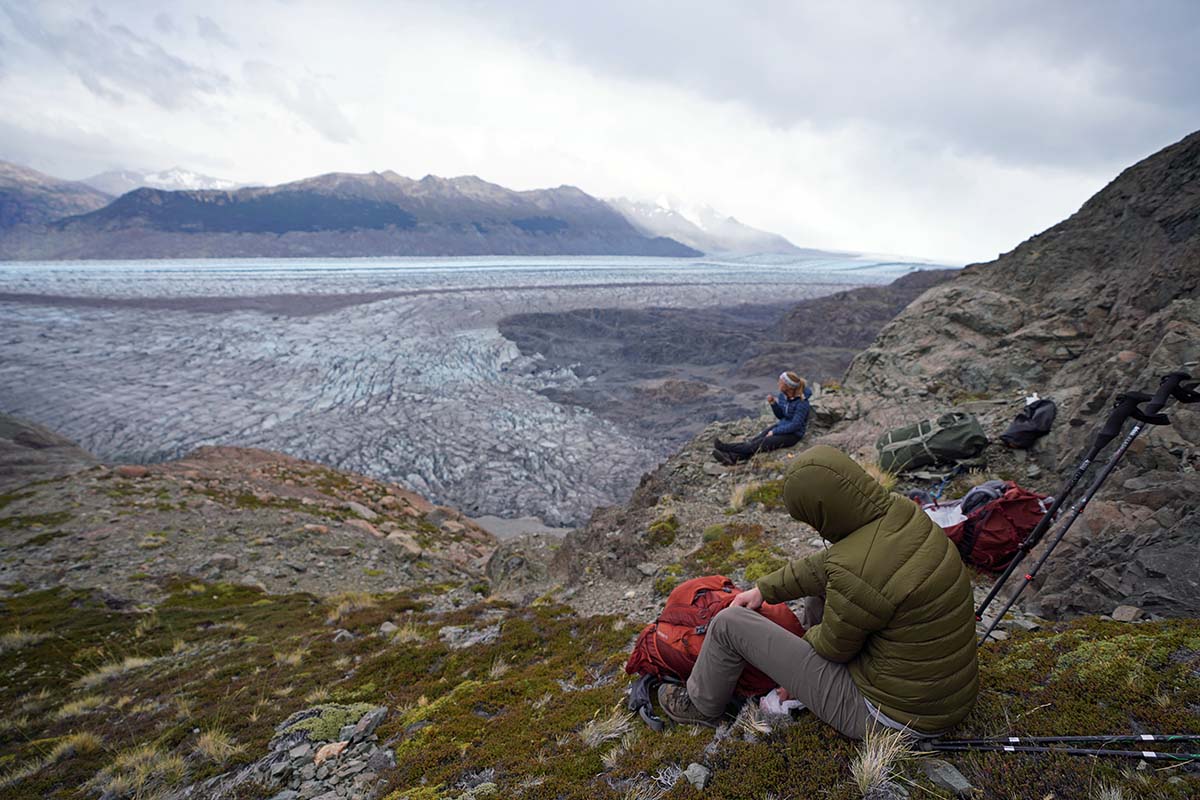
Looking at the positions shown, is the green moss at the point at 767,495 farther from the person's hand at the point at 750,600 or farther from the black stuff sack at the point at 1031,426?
the person's hand at the point at 750,600

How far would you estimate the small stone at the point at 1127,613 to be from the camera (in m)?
2.99

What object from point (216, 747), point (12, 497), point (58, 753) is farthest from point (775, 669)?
point (12, 497)

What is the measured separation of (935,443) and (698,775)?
5.56 metres

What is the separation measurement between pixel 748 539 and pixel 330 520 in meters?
9.00

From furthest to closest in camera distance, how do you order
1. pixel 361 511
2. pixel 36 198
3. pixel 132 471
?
pixel 36 198, pixel 361 511, pixel 132 471

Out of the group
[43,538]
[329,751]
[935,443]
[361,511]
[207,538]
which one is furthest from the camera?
[361,511]

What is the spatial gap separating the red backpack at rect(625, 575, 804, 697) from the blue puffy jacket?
18.0 ft

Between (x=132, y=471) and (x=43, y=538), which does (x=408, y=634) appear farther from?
(x=132, y=471)

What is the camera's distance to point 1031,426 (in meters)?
5.90

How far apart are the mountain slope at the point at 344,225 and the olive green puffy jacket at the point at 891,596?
348ft

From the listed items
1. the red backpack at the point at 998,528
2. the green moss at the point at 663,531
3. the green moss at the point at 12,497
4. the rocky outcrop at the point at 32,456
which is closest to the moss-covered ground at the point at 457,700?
the green moss at the point at 663,531

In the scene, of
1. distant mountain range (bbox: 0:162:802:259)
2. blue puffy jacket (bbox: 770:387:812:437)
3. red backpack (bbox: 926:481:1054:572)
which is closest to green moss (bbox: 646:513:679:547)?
blue puffy jacket (bbox: 770:387:812:437)

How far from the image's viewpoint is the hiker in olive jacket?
6.38 feet

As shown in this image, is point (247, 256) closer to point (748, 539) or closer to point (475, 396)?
point (475, 396)
